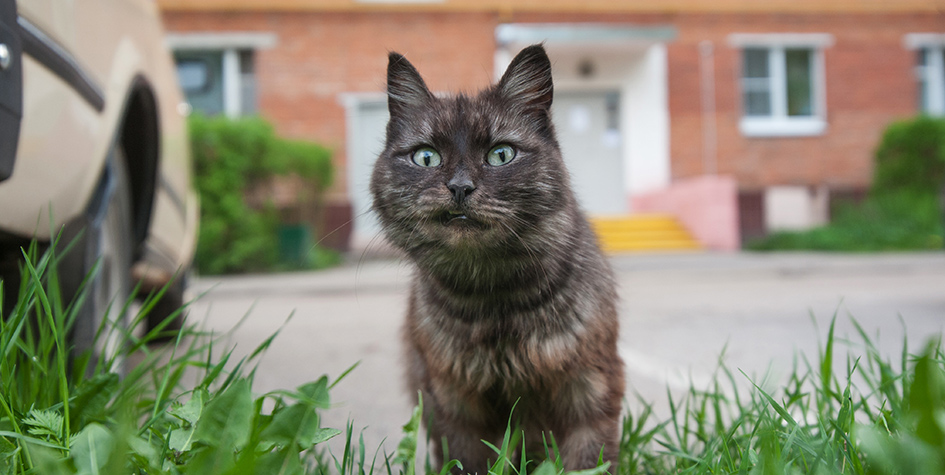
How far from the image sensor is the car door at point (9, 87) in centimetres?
169

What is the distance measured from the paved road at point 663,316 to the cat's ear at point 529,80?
27.4 inches

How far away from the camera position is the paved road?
10.6ft

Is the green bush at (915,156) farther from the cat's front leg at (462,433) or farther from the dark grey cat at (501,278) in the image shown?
the cat's front leg at (462,433)

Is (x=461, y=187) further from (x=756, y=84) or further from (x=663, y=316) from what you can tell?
(x=756, y=84)

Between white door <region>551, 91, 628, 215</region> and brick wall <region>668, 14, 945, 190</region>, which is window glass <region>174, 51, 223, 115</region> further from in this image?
brick wall <region>668, 14, 945, 190</region>

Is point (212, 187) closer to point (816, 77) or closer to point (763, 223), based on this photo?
point (763, 223)

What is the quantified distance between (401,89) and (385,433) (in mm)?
1341

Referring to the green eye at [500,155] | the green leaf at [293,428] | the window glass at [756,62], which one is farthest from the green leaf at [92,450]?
the window glass at [756,62]

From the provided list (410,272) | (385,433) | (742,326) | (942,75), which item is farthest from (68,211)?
(942,75)

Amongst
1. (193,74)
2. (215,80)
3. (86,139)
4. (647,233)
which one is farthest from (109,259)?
(193,74)

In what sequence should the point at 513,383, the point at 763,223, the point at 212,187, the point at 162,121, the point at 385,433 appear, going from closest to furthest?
the point at 513,383 < the point at 385,433 < the point at 162,121 < the point at 212,187 < the point at 763,223

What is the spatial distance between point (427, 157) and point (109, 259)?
1.85 metres

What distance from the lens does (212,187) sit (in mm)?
10125

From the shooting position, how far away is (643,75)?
1500cm
